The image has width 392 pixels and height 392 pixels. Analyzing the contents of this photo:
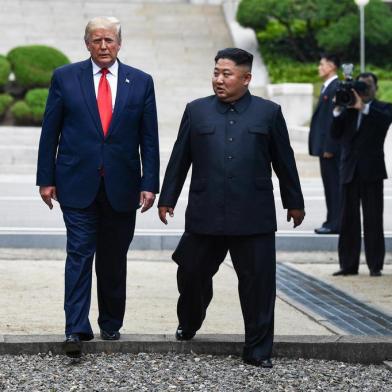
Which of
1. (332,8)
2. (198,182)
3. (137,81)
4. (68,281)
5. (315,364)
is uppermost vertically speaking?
(332,8)

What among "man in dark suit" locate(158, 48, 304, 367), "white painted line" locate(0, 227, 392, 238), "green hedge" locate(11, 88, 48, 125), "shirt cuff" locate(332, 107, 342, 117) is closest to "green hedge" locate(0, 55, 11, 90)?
"green hedge" locate(11, 88, 48, 125)

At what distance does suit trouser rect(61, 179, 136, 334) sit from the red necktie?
0.35 metres

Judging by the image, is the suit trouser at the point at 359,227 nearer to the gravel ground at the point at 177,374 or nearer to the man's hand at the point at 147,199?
the gravel ground at the point at 177,374

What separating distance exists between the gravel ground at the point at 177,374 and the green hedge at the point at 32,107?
1664 centimetres

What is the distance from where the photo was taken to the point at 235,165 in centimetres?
707

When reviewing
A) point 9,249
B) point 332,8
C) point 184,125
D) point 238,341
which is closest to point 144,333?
point 238,341

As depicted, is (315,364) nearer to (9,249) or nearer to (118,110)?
(118,110)

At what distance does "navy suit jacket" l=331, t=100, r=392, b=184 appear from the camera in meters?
10.9

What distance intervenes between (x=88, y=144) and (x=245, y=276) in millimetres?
1121

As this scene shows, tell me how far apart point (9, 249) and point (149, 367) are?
5.17 m

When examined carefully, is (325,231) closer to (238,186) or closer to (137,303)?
(137,303)

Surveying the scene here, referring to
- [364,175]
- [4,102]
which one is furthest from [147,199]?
[4,102]

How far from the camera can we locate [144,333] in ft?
25.7

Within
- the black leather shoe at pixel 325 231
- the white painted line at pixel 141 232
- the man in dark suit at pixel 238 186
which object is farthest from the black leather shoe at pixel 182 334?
the black leather shoe at pixel 325 231
